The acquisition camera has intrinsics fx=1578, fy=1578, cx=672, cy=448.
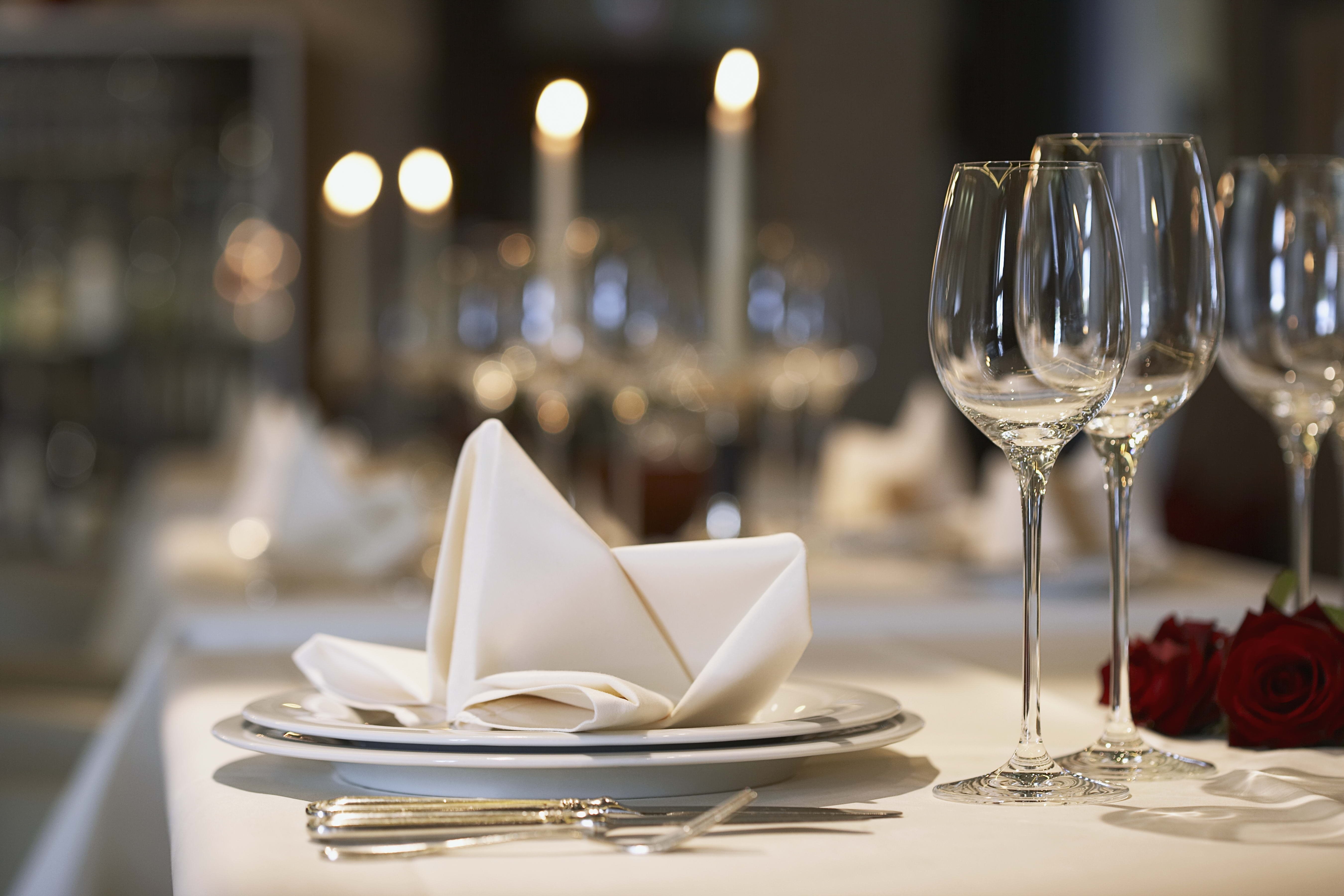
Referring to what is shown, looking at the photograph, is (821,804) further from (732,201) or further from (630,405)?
(630,405)

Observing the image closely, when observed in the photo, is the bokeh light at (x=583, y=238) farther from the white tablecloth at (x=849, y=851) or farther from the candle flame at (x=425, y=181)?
the white tablecloth at (x=849, y=851)

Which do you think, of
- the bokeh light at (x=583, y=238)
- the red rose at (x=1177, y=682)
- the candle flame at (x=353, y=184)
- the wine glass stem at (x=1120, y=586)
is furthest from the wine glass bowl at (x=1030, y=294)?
the candle flame at (x=353, y=184)

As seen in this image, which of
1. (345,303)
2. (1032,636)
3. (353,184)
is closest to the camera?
(1032,636)

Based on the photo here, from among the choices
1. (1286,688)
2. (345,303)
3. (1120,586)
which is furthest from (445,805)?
(345,303)

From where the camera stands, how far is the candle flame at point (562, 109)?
159 cm

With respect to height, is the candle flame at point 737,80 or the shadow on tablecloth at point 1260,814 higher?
the candle flame at point 737,80

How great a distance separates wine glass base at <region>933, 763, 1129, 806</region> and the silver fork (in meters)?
0.13

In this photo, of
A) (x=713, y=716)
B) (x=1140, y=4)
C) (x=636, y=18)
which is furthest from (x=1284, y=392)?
(x=636, y=18)

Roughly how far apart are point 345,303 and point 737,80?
4.18m

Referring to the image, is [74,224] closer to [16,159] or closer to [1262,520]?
[16,159]

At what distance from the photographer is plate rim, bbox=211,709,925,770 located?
664 millimetres

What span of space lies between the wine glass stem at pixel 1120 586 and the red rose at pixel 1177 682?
5 cm

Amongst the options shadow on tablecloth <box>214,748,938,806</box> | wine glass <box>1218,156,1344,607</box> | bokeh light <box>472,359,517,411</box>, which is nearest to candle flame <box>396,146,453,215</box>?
bokeh light <box>472,359,517,411</box>

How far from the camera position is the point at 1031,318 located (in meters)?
0.71
